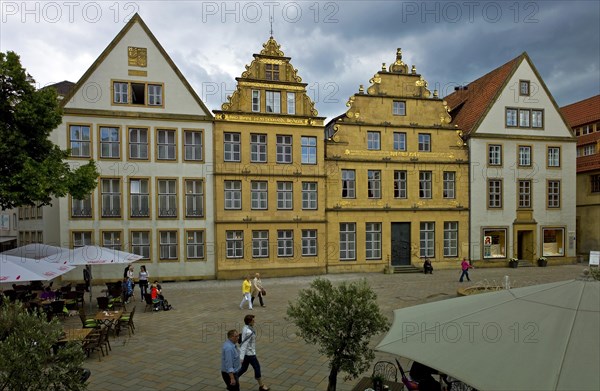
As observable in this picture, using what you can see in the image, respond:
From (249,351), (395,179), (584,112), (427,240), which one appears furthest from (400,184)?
(584,112)

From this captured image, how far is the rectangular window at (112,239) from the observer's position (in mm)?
22391

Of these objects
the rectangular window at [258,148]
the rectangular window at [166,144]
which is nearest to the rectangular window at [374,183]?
the rectangular window at [258,148]

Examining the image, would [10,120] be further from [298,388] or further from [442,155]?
[442,155]

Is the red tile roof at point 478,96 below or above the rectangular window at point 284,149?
above

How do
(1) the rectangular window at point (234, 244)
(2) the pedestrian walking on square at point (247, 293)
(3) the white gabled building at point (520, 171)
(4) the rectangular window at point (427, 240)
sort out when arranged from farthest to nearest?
(3) the white gabled building at point (520, 171) < (4) the rectangular window at point (427, 240) < (1) the rectangular window at point (234, 244) < (2) the pedestrian walking on square at point (247, 293)

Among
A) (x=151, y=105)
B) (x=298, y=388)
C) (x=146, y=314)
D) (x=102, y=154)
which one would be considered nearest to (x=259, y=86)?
(x=151, y=105)

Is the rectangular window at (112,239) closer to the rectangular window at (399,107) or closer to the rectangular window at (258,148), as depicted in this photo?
the rectangular window at (258,148)

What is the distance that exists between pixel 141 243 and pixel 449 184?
888 inches

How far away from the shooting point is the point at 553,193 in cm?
3038

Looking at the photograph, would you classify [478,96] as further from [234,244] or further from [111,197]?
[111,197]

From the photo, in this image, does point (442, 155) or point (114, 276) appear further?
point (442, 155)

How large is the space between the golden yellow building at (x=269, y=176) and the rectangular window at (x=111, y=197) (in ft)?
19.5

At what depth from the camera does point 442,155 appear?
28.2 m

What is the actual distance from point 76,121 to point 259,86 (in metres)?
11.4
